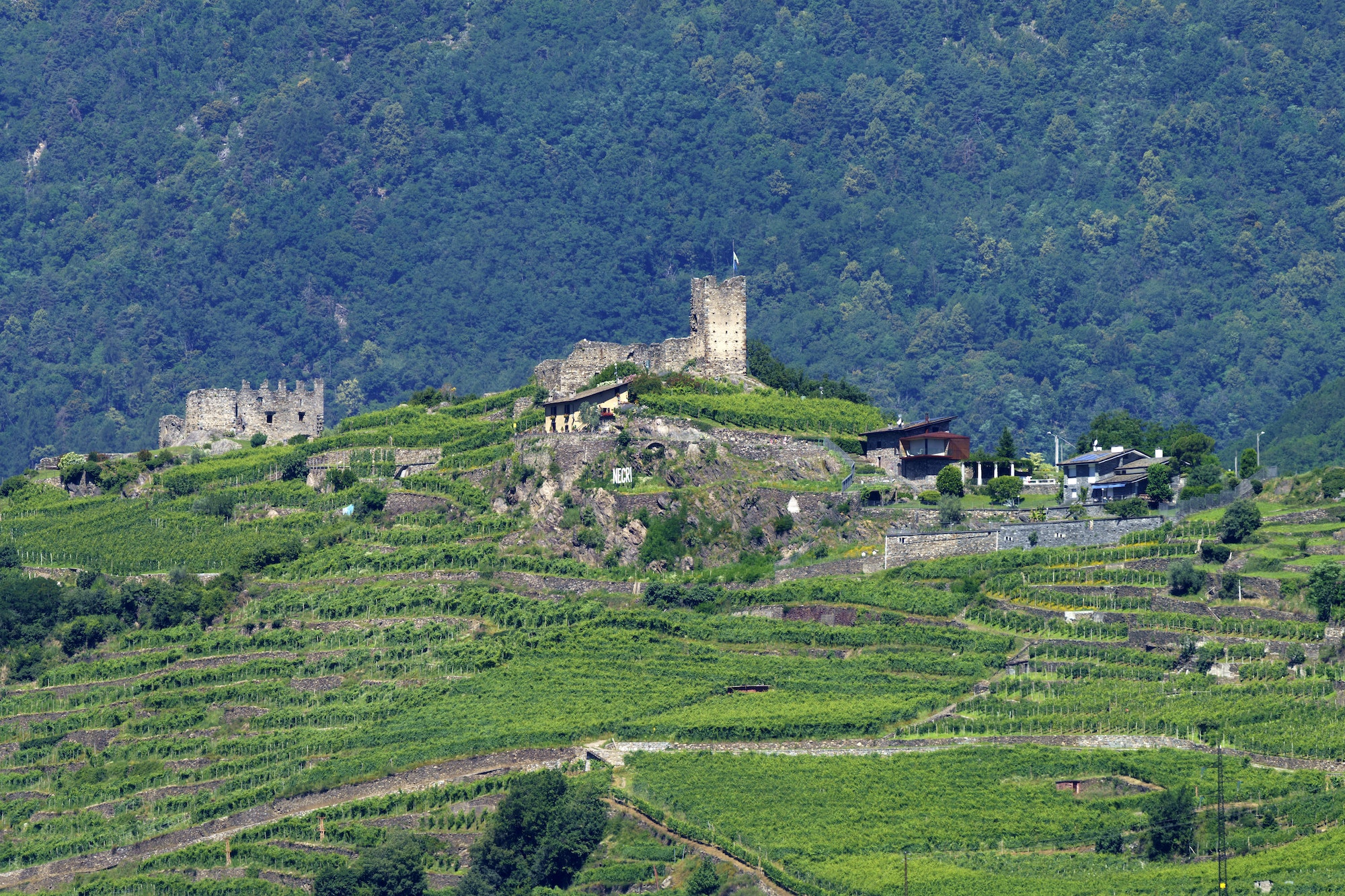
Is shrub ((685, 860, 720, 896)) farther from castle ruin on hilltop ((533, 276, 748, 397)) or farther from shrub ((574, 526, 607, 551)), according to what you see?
castle ruin on hilltop ((533, 276, 748, 397))

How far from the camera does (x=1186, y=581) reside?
9381cm

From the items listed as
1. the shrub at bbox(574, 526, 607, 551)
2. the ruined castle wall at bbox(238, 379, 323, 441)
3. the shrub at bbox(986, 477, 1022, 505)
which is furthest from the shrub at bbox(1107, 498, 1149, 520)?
the ruined castle wall at bbox(238, 379, 323, 441)

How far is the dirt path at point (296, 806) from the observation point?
3440 inches

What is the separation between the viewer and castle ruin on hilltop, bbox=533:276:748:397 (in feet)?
385

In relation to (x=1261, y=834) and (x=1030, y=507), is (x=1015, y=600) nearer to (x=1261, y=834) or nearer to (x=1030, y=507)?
(x=1030, y=507)

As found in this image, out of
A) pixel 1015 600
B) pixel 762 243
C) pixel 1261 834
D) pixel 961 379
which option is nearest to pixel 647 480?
pixel 1015 600

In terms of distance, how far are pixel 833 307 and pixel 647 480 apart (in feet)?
270

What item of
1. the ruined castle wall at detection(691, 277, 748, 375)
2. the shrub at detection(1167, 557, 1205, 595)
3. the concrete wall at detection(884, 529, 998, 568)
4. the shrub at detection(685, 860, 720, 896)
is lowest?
the shrub at detection(685, 860, 720, 896)

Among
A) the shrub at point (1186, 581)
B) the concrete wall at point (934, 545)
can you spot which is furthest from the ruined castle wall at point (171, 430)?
the shrub at point (1186, 581)

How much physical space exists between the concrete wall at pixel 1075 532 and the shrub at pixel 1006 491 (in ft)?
15.0

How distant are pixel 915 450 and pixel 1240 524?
649 inches

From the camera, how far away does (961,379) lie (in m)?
178

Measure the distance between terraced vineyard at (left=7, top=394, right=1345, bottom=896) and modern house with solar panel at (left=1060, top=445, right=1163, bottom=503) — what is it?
7.50 metres

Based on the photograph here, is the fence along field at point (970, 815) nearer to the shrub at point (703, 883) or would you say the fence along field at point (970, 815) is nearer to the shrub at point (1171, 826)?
the shrub at point (1171, 826)
